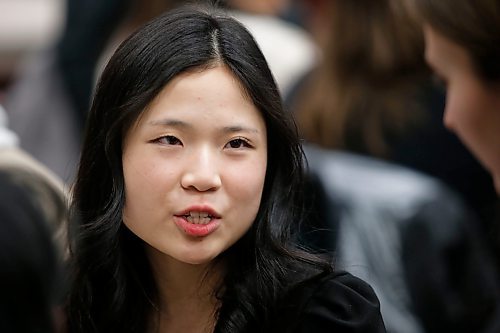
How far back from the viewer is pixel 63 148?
3250mm

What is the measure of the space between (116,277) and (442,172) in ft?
4.52

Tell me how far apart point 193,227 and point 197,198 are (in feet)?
0.12

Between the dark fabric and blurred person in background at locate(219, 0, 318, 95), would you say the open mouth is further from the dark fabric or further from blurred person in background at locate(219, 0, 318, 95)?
blurred person in background at locate(219, 0, 318, 95)

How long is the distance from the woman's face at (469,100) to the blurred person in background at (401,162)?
0.13 m

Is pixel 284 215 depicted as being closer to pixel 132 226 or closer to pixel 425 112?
pixel 132 226

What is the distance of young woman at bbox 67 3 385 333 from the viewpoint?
1.47 metres

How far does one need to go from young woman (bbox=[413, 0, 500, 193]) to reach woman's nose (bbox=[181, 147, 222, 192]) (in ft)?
1.76

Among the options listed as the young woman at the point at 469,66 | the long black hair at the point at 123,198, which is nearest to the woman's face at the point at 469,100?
the young woman at the point at 469,66

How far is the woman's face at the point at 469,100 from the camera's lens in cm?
188

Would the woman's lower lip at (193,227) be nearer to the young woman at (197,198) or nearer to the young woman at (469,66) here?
the young woman at (197,198)

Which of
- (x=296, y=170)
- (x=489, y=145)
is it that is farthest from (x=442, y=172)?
(x=296, y=170)

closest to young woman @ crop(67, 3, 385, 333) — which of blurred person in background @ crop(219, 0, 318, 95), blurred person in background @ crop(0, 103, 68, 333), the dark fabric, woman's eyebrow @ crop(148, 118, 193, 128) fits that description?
woman's eyebrow @ crop(148, 118, 193, 128)

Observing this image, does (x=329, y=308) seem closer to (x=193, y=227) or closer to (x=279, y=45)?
(x=193, y=227)

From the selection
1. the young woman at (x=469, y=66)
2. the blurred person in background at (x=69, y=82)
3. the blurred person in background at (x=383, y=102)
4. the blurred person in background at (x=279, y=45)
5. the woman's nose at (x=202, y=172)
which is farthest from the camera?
the blurred person in background at (x=279, y=45)
